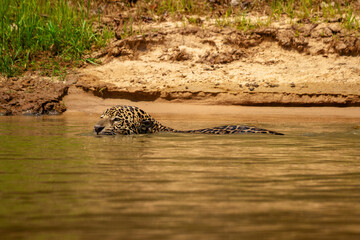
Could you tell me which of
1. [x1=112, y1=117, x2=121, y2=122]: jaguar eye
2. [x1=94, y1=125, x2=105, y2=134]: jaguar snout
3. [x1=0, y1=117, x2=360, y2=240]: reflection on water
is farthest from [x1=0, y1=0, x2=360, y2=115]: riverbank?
[x1=0, y1=117, x2=360, y2=240]: reflection on water

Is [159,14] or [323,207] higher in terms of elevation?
[159,14]

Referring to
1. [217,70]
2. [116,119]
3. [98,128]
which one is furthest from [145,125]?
[217,70]

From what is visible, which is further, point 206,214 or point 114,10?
point 114,10

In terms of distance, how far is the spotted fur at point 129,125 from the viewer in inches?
291

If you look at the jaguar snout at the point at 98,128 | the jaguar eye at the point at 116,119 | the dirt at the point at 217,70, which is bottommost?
the jaguar snout at the point at 98,128

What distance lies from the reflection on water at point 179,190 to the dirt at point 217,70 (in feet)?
20.9

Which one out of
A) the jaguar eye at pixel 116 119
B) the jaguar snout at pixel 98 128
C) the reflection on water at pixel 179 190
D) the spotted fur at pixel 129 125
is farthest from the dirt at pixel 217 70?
the reflection on water at pixel 179 190

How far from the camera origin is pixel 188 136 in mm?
7191

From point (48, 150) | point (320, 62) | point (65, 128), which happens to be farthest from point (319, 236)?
point (320, 62)

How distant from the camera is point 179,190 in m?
3.29

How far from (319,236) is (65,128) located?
683 centimetres

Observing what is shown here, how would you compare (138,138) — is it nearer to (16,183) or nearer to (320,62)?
(16,183)

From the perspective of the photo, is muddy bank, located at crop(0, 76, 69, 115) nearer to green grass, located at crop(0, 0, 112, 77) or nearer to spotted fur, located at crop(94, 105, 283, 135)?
green grass, located at crop(0, 0, 112, 77)

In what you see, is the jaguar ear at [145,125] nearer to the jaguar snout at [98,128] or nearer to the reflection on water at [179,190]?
the jaguar snout at [98,128]
